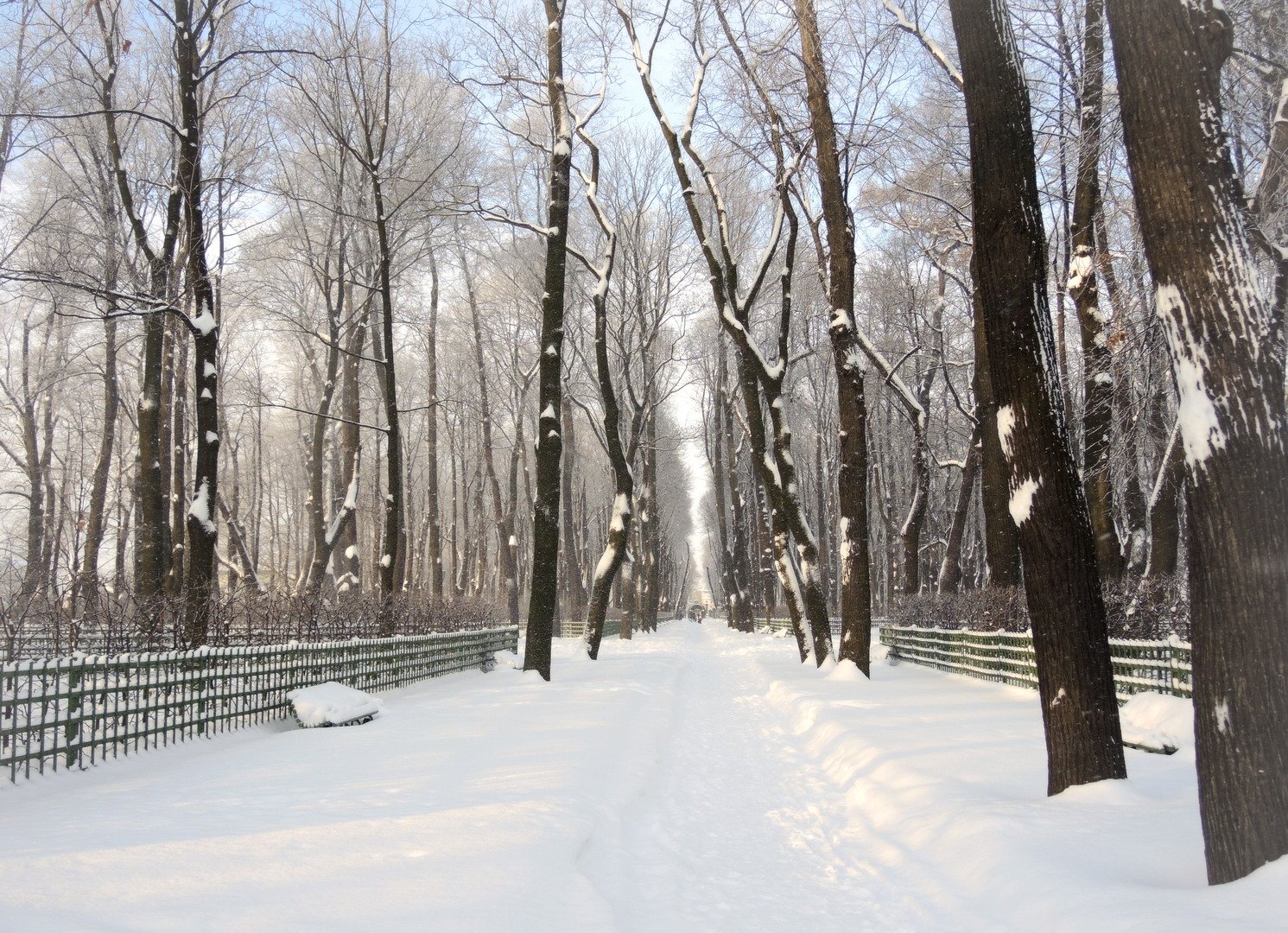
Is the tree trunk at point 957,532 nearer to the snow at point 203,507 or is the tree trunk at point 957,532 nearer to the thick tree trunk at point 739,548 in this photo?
the thick tree trunk at point 739,548

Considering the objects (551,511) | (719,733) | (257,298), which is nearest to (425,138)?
(257,298)

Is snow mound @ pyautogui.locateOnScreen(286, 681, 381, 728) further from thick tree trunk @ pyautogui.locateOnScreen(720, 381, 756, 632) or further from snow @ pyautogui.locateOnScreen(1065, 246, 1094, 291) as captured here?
thick tree trunk @ pyautogui.locateOnScreen(720, 381, 756, 632)

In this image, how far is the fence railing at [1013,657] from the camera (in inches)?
368

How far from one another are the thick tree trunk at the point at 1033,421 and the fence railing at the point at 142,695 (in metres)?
7.46

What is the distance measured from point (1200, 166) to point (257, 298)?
1003 inches

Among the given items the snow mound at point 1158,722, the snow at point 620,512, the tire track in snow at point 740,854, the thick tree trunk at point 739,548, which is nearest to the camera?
the tire track in snow at point 740,854

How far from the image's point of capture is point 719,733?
10898 mm

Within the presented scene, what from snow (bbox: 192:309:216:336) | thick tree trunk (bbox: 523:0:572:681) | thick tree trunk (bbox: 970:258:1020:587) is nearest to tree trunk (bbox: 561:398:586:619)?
thick tree trunk (bbox: 523:0:572:681)

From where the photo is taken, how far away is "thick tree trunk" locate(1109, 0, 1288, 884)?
155 inches

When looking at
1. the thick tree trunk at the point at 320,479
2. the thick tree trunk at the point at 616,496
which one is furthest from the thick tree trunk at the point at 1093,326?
the thick tree trunk at the point at 320,479

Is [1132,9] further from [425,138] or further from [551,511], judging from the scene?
[425,138]

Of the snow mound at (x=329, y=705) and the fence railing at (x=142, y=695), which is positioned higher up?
the fence railing at (x=142, y=695)

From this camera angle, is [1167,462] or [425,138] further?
[425,138]

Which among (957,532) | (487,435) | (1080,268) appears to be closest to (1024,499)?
(1080,268)
